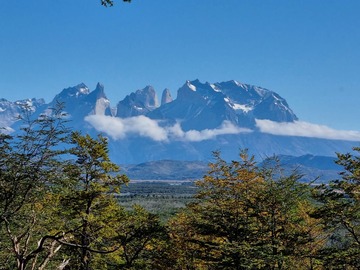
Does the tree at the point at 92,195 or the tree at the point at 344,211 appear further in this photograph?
the tree at the point at 92,195

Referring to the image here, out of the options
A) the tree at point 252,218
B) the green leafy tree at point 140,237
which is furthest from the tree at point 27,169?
the green leafy tree at point 140,237

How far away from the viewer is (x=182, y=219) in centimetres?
4153

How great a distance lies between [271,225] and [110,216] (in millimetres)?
13927

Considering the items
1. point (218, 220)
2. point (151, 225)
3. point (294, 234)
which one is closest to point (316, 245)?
point (294, 234)

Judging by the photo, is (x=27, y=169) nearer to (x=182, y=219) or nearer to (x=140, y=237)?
(x=140, y=237)

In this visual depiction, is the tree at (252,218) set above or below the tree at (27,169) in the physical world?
below

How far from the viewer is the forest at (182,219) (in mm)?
20734

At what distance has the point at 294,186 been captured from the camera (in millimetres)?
31000

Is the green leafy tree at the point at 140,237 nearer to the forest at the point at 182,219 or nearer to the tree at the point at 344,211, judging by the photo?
the forest at the point at 182,219

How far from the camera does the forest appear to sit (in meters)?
20.7

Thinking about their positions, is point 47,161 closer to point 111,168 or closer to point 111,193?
point 111,168

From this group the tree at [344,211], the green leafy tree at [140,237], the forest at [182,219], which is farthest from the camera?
the green leafy tree at [140,237]

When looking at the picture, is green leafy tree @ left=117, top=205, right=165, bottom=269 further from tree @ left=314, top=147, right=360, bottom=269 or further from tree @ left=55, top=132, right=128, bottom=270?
tree @ left=314, top=147, right=360, bottom=269

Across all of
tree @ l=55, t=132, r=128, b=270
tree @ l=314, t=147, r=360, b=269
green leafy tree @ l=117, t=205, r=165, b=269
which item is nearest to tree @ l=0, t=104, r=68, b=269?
tree @ l=55, t=132, r=128, b=270
